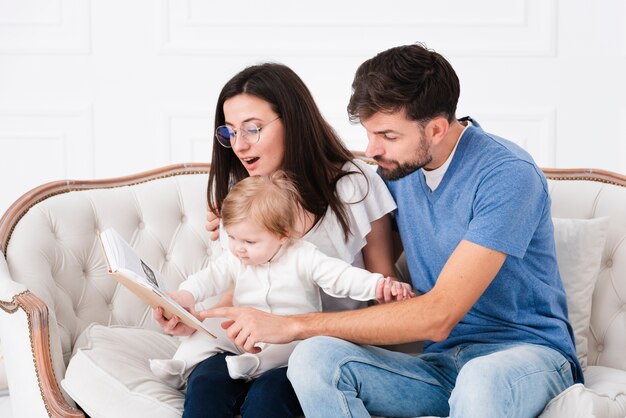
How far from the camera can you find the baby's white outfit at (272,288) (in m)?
2.21

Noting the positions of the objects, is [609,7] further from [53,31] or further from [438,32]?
[53,31]

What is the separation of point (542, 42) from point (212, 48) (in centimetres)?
151

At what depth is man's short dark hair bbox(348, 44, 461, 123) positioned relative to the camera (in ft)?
7.03

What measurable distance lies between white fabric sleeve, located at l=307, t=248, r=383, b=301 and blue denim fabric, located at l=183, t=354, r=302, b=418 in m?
0.26

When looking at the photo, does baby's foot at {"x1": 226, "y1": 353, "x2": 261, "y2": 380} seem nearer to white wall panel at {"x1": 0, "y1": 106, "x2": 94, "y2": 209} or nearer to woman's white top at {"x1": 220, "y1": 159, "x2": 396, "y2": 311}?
woman's white top at {"x1": 220, "y1": 159, "x2": 396, "y2": 311}

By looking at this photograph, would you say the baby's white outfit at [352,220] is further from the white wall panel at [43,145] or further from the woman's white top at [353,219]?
the white wall panel at [43,145]

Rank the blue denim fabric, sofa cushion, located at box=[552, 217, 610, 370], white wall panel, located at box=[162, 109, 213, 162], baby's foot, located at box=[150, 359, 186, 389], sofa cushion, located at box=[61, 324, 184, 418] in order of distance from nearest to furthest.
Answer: the blue denim fabric < sofa cushion, located at box=[61, 324, 184, 418] < baby's foot, located at box=[150, 359, 186, 389] < sofa cushion, located at box=[552, 217, 610, 370] < white wall panel, located at box=[162, 109, 213, 162]

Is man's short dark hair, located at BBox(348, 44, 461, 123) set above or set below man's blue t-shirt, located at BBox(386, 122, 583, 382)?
above

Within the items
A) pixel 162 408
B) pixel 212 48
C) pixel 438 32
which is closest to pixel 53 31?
pixel 212 48

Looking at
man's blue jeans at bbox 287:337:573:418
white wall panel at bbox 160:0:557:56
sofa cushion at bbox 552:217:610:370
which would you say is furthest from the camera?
white wall panel at bbox 160:0:557:56

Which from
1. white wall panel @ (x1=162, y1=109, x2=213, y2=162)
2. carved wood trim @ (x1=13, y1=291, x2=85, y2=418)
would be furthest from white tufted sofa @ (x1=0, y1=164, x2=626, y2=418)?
white wall panel @ (x1=162, y1=109, x2=213, y2=162)

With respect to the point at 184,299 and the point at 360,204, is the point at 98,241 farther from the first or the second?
the point at 360,204

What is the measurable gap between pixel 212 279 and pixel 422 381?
0.66 meters

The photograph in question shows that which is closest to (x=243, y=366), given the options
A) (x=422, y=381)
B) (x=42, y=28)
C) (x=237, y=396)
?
(x=237, y=396)
